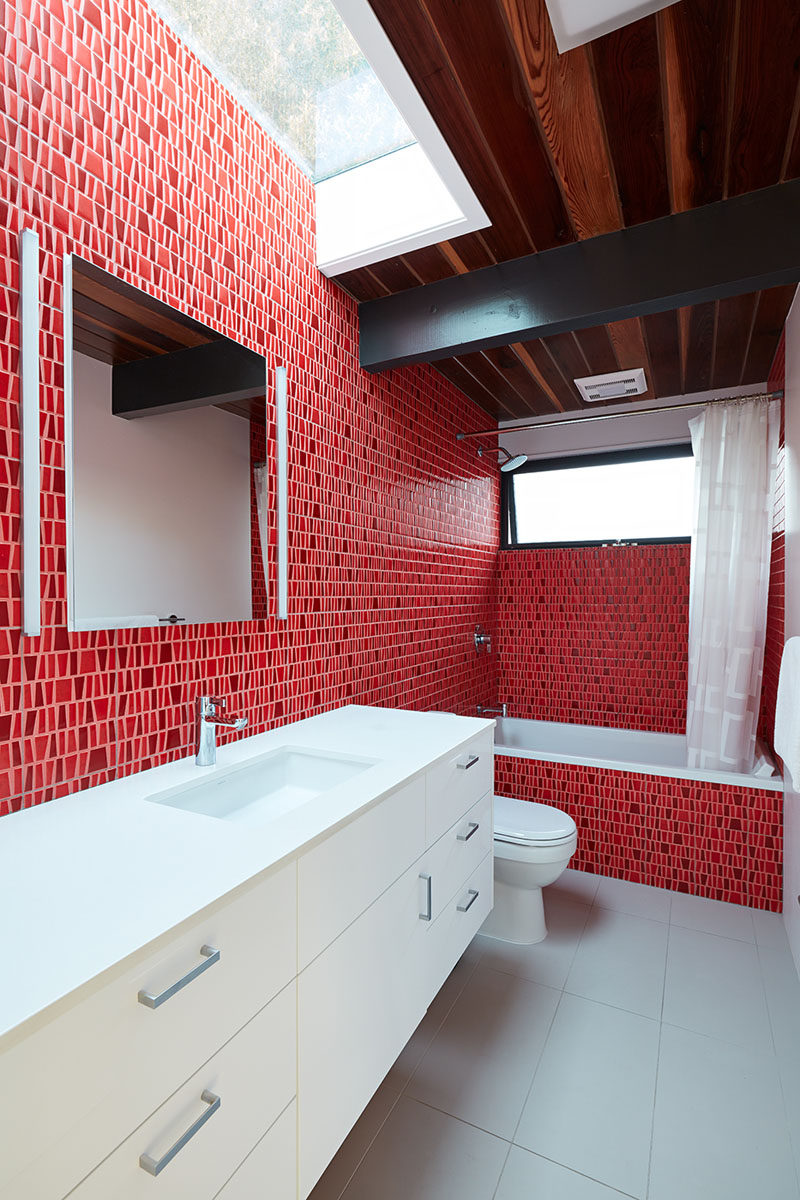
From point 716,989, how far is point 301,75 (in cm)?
322

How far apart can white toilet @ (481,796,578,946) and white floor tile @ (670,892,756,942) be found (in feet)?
2.10

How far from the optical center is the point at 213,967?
83 cm

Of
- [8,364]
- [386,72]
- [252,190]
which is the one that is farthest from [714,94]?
[8,364]

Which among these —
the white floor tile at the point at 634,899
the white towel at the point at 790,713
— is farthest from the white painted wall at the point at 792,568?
the white floor tile at the point at 634,899

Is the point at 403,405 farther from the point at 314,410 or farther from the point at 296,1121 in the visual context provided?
the point at 296,1121

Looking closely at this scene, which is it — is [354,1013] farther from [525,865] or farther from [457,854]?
[525,865]

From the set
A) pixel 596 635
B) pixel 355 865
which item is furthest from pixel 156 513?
pixel 596 635

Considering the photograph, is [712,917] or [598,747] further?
→ [598,747]

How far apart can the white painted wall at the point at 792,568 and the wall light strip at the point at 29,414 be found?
241 centimetres

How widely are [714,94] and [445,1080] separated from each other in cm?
266

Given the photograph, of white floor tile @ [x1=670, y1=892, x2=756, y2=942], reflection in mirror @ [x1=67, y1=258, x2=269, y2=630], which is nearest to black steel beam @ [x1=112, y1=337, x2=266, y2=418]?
reflection in mirror @ [x1=67, y1=258, x2=269, y2=630]

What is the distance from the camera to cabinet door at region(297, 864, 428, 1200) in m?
1.03

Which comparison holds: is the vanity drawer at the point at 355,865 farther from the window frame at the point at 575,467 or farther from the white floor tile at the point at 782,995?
the window frame at the point at 575,467

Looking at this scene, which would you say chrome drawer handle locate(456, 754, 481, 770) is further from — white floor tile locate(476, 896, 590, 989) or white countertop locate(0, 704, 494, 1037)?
white floor tile locate(476, 896, 590, 989)
